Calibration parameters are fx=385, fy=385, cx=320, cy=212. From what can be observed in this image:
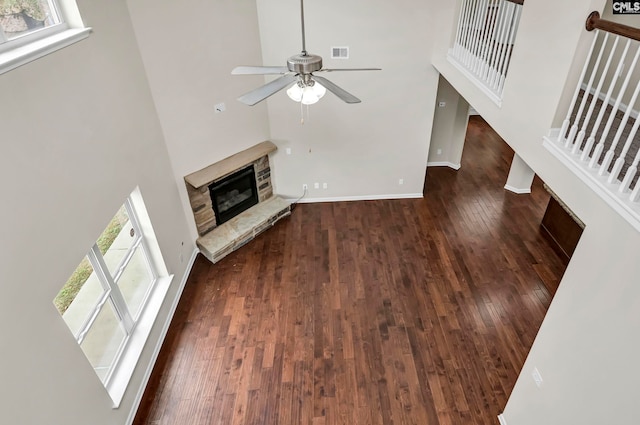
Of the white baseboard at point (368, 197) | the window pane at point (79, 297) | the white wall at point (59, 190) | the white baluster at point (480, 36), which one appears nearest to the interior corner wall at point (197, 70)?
the white wall at point (59, 190)

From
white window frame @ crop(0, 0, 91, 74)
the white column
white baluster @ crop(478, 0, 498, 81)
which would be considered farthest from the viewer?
the white column

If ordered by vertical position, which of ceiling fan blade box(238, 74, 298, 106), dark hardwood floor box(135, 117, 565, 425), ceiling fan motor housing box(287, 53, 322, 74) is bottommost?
dark hardwood floor box(135, 117, 565, 425)

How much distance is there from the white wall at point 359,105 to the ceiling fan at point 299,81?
3383mm

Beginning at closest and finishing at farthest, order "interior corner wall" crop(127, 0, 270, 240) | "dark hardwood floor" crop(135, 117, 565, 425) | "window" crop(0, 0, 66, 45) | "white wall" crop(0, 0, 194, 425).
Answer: "white wall" crop(0, 0, 194, 425), "window" crop(0, 0, 66, 45), "dark hardwood floor" crop(135, 117, 565, 425), "interior corner wall" crop(127, 0, 270, 240)

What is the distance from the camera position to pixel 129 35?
4387mm

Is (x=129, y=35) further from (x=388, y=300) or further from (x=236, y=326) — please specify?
(x=388, y=300)

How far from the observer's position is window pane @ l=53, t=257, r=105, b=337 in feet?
11.1

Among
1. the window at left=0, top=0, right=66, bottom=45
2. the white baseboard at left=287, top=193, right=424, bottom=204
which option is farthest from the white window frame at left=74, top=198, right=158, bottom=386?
the white baseboard at left=287, top=193, right=424, bottom=204

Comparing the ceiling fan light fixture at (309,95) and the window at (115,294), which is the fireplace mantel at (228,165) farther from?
the ceiling fan light fixture at (309,95)

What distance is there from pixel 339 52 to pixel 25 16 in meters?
4.15

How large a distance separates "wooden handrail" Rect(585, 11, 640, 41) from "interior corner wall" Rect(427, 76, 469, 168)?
533 centimetres

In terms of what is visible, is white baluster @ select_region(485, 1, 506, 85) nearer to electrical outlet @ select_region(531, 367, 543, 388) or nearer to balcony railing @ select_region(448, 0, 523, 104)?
balcony railing @ select_region(448, 0, 523, 104)

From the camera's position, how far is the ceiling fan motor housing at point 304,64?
268 cm

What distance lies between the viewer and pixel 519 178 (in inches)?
302
